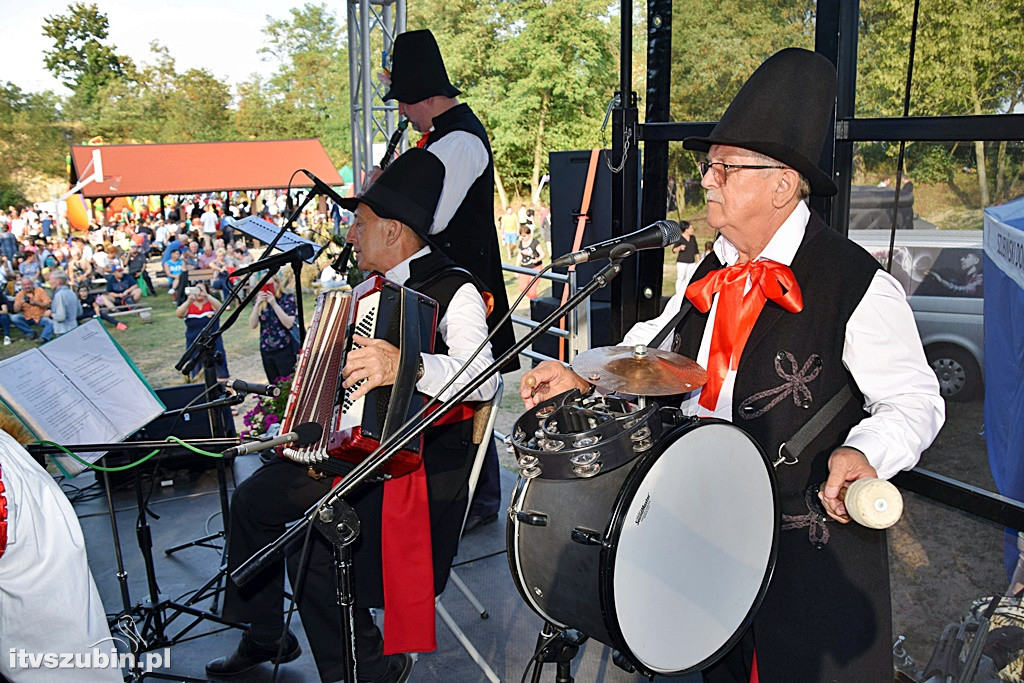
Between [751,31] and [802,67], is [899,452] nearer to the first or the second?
[802,67]

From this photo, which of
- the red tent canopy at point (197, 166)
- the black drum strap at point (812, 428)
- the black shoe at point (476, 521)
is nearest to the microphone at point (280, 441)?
the black drum strap at point (812, 428)

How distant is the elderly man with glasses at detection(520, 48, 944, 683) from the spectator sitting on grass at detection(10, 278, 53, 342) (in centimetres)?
1546

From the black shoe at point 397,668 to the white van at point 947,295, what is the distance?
221cm

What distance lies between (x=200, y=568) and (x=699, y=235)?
319 cm

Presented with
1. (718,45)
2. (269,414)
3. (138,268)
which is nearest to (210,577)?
(269,414)

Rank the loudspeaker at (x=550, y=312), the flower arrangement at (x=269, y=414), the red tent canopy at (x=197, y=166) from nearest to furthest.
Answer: the flower arrangement at (x=269, y=414) → the loudspeaker at (x=550, y=312) → the red tent canopy at (x=197, y=166)

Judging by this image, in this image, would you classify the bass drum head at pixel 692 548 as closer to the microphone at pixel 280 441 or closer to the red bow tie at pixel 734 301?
the red bow tie at pixel 734 301

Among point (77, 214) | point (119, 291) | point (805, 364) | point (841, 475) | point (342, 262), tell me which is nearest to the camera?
point (841, 475)

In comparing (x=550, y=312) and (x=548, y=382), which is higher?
(x=548, y=382)

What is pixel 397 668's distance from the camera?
3125 millimetres

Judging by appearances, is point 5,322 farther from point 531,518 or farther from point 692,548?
point 692,548

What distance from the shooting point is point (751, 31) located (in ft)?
10.3

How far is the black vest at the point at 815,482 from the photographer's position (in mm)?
1867

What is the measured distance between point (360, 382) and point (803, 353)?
1.30m
